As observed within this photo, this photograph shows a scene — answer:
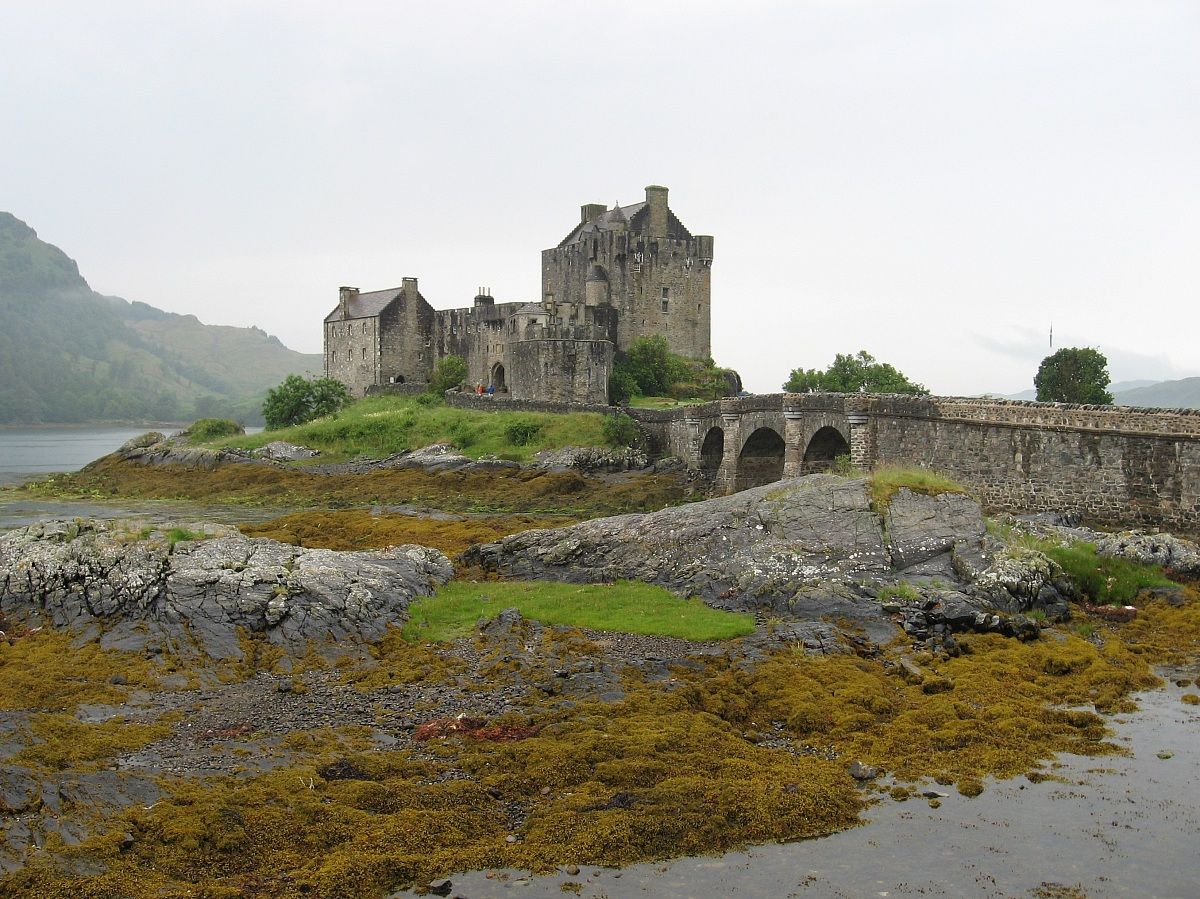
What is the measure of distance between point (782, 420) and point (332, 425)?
34629 mm

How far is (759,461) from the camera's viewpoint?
49.7 m

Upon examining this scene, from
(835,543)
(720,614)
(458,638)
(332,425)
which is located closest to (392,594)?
(458,638)

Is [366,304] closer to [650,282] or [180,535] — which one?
[650,282]

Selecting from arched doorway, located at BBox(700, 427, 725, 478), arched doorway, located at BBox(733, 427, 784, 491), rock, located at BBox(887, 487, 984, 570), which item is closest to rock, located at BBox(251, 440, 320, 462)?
arched doorway, located at BBox(700, 427, 725, 478)

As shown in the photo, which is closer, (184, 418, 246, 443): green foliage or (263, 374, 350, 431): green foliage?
(184, 418, 246, 443): green foliage

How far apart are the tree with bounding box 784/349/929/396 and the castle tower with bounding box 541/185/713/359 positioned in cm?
1096

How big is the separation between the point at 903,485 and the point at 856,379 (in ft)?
121

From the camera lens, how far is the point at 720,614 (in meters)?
24.5

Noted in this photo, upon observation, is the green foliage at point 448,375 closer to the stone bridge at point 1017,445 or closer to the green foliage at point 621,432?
the green foliage at point 621,432

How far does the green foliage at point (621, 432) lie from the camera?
57.9 meters

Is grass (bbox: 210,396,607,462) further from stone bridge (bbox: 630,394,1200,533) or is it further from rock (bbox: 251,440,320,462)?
stone bridge (bbox: 630,394,1200,533)

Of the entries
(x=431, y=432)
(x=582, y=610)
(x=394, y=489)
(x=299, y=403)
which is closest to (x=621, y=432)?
(x=394, y=489)

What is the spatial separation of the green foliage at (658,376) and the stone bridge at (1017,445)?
21519mm

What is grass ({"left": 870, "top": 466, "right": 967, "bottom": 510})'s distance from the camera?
28.9 meters
